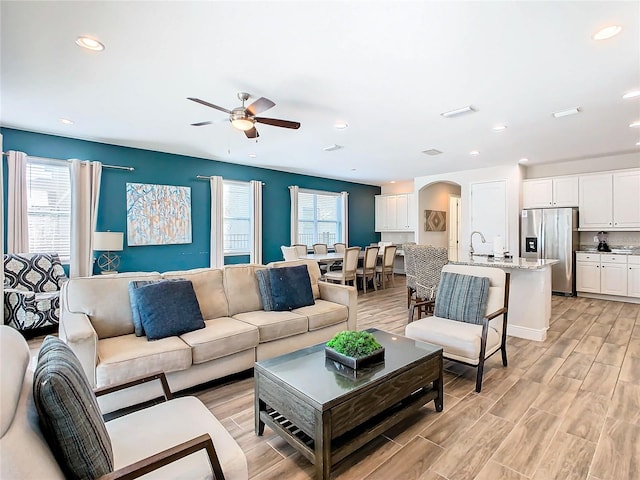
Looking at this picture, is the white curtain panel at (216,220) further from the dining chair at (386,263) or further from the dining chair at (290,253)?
the dining chair at (386,263)

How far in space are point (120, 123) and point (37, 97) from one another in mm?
884

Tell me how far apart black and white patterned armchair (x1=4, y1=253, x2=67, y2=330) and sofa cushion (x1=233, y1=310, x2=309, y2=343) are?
8.76ft

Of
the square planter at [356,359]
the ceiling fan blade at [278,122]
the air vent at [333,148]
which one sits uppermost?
the air vent at [333,148]

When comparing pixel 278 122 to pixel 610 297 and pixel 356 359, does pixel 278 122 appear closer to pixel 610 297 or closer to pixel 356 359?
pixel 356 359

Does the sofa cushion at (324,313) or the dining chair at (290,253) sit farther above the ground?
the dining chair at (290,253)

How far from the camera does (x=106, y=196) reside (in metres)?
5.12

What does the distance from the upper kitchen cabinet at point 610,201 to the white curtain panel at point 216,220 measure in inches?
273

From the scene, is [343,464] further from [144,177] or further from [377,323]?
[144,177]

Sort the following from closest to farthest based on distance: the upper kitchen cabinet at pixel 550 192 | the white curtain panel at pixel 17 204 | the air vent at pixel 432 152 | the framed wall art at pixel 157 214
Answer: the white curtain panel at pixel 17 204 → the framed wall art at pixel 157 214 → the air vent at pixel 432 152 → the upper kitchen cabinet at pixel 550 192

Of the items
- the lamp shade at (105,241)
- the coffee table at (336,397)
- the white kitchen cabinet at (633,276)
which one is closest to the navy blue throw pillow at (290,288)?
the coffee table at (336,397)

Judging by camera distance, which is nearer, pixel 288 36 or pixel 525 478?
pixel 525 478

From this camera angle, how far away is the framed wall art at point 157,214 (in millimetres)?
5359

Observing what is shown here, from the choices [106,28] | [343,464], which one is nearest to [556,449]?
[343,464]

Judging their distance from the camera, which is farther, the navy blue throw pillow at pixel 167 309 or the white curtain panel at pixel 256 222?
the white curtain panel at pixel 256 222
